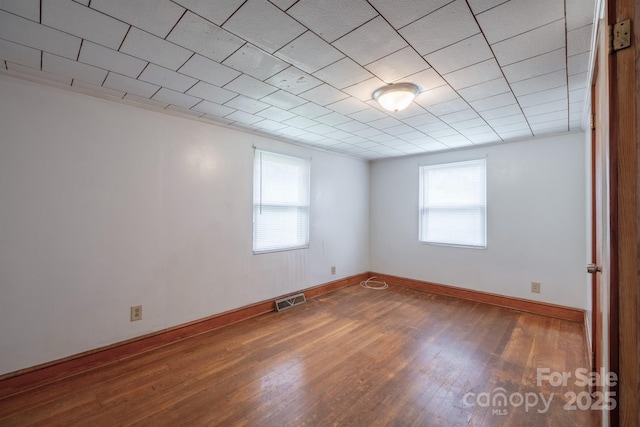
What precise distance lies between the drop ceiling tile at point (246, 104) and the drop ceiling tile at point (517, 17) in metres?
1.80

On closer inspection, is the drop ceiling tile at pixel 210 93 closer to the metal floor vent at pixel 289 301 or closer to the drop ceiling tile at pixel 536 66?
the drop ceiling tile at pixel 536 66

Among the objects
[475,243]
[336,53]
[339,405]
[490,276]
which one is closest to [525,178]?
[475,243]

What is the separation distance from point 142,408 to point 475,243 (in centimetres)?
432

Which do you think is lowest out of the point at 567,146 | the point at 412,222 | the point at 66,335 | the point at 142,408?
the point at 142,408

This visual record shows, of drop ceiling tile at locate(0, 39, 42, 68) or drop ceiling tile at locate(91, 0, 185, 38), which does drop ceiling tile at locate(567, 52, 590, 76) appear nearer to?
drop ceiling tile at locate(91, 0, 185, 38)

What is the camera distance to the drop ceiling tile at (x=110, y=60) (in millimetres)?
1686

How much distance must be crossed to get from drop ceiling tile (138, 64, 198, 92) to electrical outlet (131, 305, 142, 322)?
2009 millimetres

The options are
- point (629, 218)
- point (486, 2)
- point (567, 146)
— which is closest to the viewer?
point (629, 218)

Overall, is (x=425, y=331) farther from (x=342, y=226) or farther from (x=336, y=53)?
(x=336, y=53)

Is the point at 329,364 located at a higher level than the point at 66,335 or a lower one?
lower

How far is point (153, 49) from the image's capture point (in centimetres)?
170

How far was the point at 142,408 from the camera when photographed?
70.9 inches

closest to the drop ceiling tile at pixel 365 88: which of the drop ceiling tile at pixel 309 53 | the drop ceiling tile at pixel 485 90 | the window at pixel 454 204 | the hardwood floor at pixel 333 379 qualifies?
the drop ceiling tile at pixel 309 53

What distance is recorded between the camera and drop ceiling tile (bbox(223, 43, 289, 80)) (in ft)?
5.65
